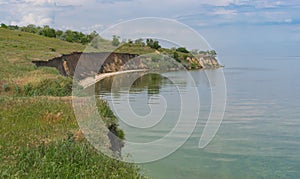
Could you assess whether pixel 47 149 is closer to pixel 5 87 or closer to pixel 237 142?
pixel 5 87

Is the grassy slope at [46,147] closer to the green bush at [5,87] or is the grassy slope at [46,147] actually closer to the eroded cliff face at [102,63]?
the green bush at [5,87]

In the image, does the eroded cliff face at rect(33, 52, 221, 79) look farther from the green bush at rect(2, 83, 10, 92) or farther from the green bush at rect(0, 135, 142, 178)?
the green bush at rect(0, 135, 142, 178)

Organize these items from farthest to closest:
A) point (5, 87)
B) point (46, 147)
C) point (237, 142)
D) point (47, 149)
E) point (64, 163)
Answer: point (5, 87), point (237, 142), point (46, 147), point (47, 149), point (64, 163)

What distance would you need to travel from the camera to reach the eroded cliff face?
71.5m

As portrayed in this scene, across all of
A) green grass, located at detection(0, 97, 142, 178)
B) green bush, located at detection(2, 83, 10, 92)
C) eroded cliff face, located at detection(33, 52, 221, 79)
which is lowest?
eroded cliff face, located at detection(33, 52, 221, 79)

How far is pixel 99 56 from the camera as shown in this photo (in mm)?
99312

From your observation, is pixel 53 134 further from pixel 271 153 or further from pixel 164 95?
pixel 164 95

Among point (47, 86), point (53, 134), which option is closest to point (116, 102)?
point (47, 86)

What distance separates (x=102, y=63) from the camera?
105188mm

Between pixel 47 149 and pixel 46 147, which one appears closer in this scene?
pixel 47 149

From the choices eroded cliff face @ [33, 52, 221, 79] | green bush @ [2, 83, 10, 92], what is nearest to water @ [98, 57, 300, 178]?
green bush @ [2, 83, 10, 92]

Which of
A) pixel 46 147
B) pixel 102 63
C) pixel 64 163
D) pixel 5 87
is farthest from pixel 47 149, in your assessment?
pixel 102 63

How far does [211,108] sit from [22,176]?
1325 inches

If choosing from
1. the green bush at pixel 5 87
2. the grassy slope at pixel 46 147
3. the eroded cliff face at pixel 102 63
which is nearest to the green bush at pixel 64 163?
the grassy slope at pixel 46 147
